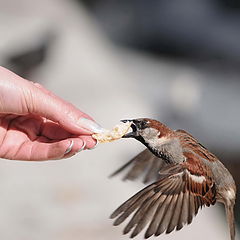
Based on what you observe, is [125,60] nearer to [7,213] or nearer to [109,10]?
[109,10]

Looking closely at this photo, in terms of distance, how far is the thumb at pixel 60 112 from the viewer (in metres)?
2.12

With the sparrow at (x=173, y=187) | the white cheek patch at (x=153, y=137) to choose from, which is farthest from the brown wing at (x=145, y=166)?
the white cheek patch at (x=153, y=137)

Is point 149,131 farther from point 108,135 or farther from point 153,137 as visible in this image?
point 108,135

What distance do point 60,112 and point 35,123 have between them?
185 millimetres

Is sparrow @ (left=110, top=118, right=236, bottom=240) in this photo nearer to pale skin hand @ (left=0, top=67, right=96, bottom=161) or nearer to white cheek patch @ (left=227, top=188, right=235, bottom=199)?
white cheek patch @ (left=227, top=188, right=235, bottom=199)

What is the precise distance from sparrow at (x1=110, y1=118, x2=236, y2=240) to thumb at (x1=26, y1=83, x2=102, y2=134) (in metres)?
0.21

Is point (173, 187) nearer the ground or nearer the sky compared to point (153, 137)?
nearer the ground

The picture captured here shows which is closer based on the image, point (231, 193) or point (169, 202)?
point (169, 202)

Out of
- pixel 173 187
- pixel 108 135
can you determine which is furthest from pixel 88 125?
pixel 173 187

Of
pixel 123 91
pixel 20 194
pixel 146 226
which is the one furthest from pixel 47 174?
pixel 146 226

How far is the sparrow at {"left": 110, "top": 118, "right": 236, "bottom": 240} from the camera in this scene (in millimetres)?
2146

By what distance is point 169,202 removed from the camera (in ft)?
7.27

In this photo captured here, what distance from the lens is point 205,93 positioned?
511 cm

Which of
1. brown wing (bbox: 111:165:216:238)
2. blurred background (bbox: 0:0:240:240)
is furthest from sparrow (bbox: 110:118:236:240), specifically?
blurred background (bbox: 0:0:240:240)
